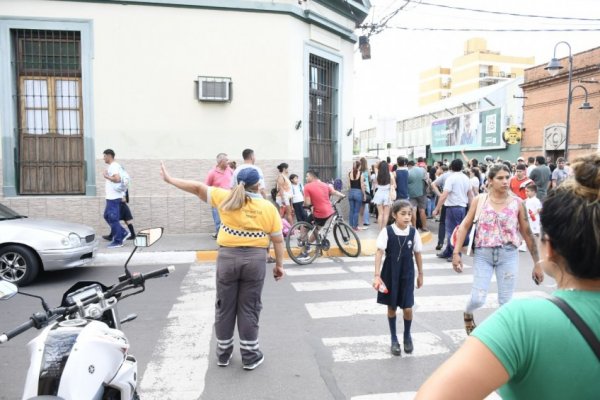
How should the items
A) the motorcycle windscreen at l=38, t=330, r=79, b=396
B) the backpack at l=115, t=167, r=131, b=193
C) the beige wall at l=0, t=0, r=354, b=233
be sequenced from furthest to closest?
the beige wall at l=0, t=0, r=354, b=233, the backpack at l=115, t=167, r=131, b=193, the motorcycle windscreen at l=38, t=330, r=79, b=396

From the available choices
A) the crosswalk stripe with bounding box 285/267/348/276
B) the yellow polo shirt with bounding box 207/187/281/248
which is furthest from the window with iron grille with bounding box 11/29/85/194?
the yellow polo shirt with bounding box 207/187/281/248

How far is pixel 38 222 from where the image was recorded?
320 inches

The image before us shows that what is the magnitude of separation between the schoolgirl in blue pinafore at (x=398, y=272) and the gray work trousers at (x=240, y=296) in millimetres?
1232

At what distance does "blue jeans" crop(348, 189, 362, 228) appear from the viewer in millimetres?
12852

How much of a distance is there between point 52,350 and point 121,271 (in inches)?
270

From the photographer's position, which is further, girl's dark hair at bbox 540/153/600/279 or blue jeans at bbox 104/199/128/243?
blue jeans at bbox 104/199/128/243

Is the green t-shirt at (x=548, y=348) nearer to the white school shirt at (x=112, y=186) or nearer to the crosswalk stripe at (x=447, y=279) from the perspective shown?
the crosswalk stripe at (x=447, y=279)

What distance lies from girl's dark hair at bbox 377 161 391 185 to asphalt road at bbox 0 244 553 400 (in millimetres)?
3753

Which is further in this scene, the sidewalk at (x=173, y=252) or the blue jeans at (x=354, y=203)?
the blue jeans at (x=354, y=203)

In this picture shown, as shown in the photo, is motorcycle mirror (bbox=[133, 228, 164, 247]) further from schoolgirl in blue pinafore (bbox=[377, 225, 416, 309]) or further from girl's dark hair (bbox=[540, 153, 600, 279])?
schoolgirl in blue pinafore (bbox=[377, 225, 416, 309])

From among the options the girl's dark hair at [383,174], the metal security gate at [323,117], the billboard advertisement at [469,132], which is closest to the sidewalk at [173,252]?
the girl's dark hair at [383,174]

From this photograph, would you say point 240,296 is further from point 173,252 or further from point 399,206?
point 173,252

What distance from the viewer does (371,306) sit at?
→ 6.53m

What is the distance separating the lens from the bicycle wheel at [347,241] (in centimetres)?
1007
